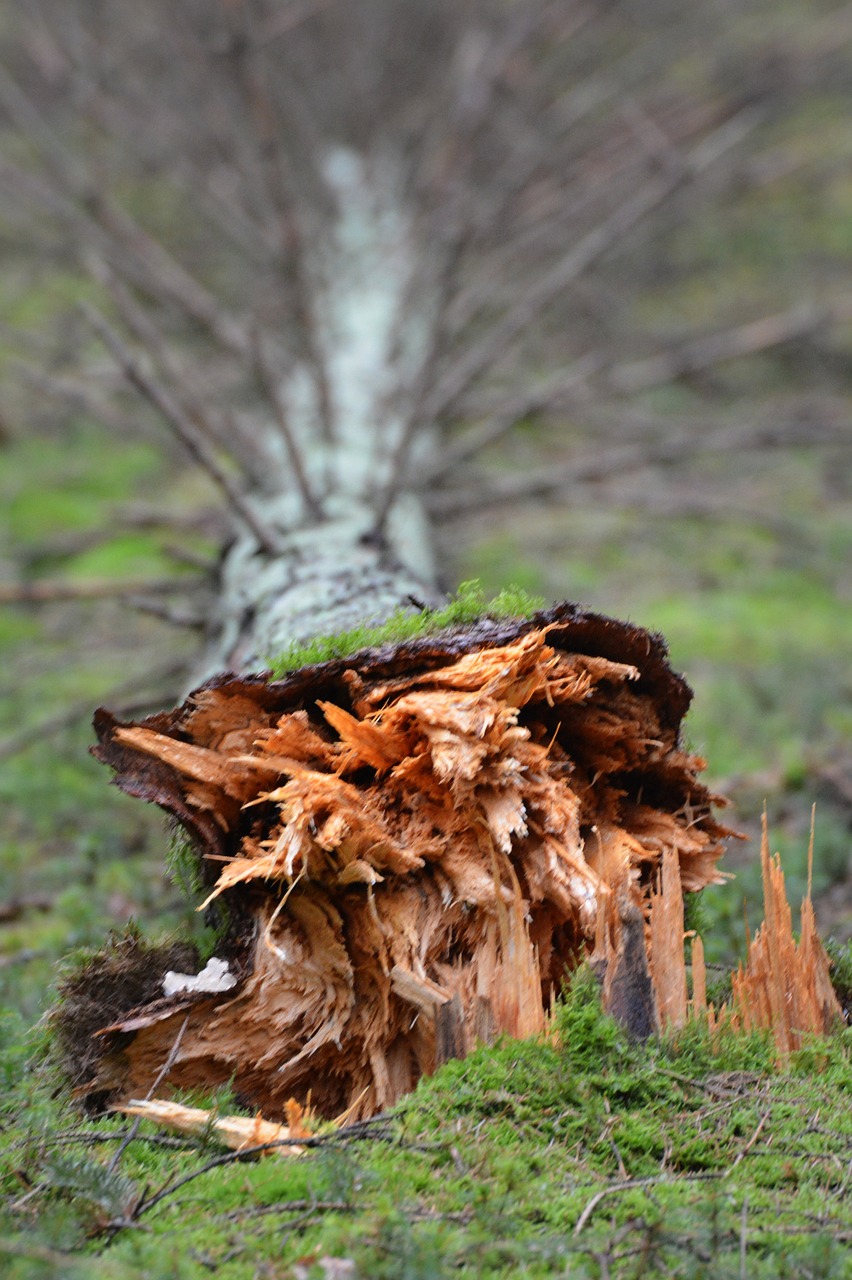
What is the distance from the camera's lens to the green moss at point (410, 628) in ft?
7.68

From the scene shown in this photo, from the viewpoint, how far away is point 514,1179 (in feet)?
5.48

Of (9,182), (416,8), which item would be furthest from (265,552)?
(416,8)

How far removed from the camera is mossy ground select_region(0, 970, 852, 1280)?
148 cm

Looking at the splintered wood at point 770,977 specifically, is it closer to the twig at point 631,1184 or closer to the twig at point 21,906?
the twig at point 631,1184

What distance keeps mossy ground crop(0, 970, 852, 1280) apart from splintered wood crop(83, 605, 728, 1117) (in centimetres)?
14

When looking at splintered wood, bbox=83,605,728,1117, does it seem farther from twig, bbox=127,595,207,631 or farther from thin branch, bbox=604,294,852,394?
thin branch, bbox=604,294,852,394

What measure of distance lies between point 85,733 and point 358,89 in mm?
6623

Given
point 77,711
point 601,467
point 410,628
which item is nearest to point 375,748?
point 410,628

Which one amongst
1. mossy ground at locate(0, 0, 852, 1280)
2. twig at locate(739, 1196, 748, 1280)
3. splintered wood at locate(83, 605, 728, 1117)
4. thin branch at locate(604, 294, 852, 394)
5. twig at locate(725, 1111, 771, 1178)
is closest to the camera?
twig at locate(739, 1196, 748, 1280)

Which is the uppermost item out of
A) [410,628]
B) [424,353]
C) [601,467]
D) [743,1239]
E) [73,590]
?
[424,353]

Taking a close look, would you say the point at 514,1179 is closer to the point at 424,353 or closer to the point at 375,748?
the point at 375,748

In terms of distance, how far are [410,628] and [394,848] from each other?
0.52 metres

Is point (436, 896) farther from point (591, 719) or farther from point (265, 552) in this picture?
point (265, 552)

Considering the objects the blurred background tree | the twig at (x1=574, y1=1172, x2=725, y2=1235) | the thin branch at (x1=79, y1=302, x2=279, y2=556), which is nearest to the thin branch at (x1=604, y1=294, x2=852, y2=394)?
the blurred background tree
